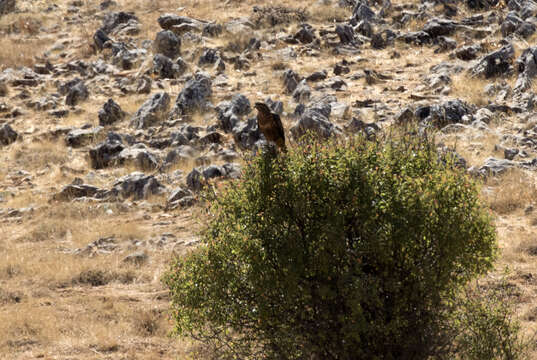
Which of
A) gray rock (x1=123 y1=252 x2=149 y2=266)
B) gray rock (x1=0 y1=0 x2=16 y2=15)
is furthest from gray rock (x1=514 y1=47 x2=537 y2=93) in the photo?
gray rock (x1=0 y1=0 x2=16 y2=15)

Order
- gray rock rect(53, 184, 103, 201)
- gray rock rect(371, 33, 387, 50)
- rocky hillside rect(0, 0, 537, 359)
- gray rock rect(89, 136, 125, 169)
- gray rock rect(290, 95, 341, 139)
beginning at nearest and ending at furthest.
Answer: rocky hillside rect(0, 0, 537, 359)
gray rock rect(290, 95, 341, 139)
gray rock rect(53, 184, 103, 201)
gray rock rect(89, 136, 125, 169)
gray rock rect(371, 33, 387, 50)

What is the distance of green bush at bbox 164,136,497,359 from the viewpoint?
192 inches

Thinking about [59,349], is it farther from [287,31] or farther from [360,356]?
[287,31]

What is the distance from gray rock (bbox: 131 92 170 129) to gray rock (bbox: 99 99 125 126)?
1.84ft

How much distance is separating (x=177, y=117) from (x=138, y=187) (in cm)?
391

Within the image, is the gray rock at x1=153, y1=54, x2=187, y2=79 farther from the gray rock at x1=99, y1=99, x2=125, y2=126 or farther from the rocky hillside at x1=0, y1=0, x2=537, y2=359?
the gray rock at x1=99, y1=99, x2=125, y2=126

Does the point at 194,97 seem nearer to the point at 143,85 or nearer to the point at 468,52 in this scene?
the point at 143,85

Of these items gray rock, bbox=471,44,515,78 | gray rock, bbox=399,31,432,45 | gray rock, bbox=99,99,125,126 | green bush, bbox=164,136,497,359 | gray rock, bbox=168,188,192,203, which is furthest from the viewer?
gray rock, bbox=399,31,432,45

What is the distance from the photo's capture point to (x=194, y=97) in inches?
692

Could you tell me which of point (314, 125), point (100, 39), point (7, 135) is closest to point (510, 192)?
point (314, 125)

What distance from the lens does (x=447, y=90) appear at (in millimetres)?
15883

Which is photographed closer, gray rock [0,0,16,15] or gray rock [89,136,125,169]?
gray rock [89,136,125,169]

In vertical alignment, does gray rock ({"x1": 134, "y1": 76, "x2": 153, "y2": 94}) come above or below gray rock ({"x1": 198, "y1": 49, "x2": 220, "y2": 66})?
below

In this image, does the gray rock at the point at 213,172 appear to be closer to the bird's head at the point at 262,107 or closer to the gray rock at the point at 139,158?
the gray rock at the point at 139,158
